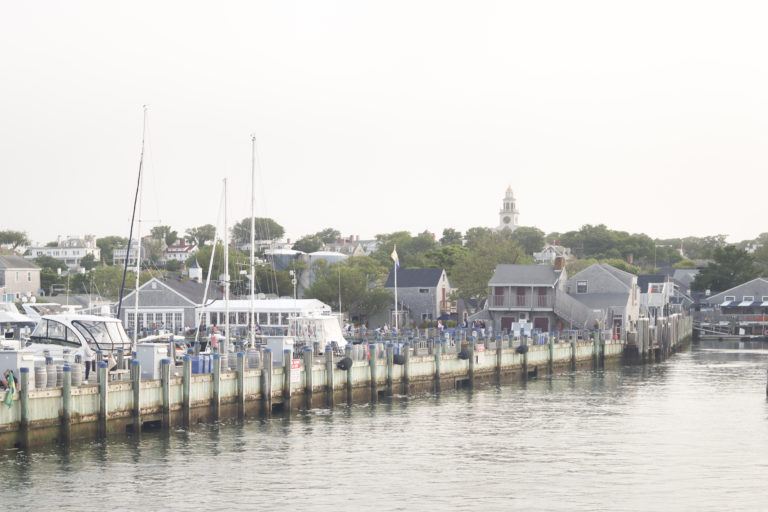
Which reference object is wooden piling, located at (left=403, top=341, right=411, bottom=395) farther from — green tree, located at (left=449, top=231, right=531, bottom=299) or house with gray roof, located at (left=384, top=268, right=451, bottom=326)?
green tree, located at (left=449, top=231, right=531, bottom=299)

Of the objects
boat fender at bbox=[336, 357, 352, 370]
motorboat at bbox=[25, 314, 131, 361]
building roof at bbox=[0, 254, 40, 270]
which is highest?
building roof at bbox=[0, 254, 40, 270]

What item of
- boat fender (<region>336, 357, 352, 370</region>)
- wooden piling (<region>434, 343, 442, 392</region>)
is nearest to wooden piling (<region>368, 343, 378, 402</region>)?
boat fender (<region>336, 357, 352, 370</region>)

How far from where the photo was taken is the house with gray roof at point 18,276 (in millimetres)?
127875

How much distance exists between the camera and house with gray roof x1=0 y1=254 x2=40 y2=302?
127875 millimetres

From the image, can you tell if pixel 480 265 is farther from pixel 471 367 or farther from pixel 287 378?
pixel 287 378

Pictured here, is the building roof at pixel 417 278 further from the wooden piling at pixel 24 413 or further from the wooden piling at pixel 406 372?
the wooden piling at pixel 24 413

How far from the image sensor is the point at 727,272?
148000 mm

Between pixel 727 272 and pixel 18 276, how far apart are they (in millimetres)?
89386

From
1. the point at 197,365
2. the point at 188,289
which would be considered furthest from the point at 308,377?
the point at 188,289

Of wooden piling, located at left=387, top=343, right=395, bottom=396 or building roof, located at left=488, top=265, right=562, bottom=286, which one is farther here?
building roof, located at left=488, top=265, right=562, bottom=286

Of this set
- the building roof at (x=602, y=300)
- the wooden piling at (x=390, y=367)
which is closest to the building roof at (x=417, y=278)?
the building roof at (x=602, y=300)

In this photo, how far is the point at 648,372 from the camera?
75125 millimetres

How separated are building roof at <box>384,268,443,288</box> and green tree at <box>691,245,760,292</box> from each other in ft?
154

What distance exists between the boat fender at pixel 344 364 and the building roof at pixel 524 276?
4493cm
